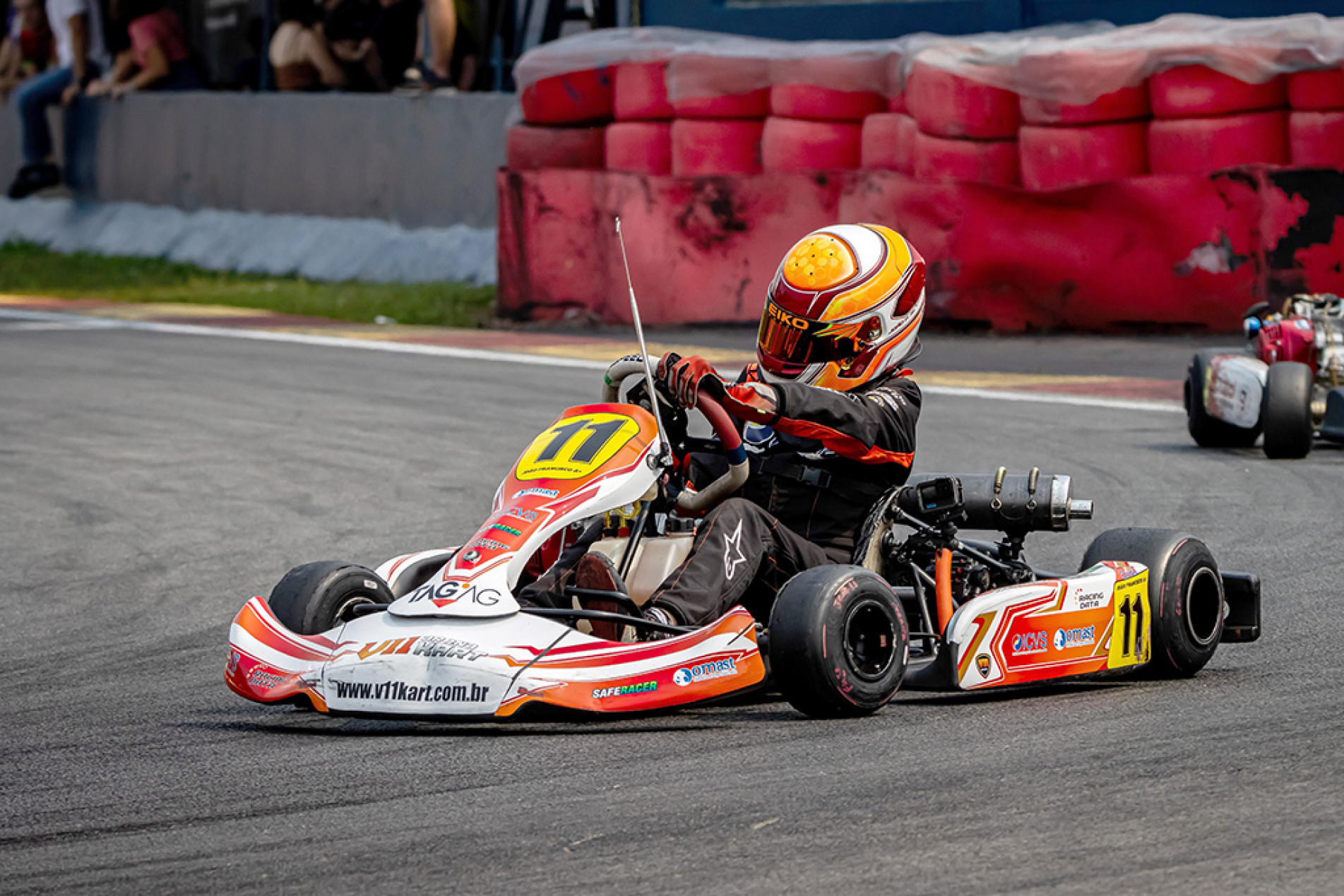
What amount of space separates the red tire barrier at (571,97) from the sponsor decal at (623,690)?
34.2ft

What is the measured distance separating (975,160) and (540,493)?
8.68 m

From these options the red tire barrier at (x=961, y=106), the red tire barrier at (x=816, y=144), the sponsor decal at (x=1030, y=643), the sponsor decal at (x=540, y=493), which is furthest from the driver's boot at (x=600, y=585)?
the red tire barrier at (x=816, y=144)

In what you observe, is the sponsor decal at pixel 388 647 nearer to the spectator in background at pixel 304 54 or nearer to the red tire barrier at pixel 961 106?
the red tire barrier at pixel 961 106

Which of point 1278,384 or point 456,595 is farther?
point 1278,384

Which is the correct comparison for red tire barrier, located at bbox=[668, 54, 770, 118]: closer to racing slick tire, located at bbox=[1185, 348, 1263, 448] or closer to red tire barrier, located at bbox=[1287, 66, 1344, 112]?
red tire barrier, located at bbox=[1287, 66, 1344, 112]

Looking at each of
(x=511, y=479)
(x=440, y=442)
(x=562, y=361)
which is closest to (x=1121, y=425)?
(x=440, y=442)

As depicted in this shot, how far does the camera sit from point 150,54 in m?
21.0

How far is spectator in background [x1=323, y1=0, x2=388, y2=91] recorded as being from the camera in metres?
18.4

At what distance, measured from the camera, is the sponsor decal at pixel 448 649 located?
4.05 meters

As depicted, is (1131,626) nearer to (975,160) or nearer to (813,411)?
(813,411)

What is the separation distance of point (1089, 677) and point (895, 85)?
28.2 feet

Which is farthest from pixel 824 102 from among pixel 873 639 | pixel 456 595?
pixel 456 595

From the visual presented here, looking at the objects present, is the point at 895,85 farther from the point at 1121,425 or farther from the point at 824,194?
the point at 1121,425

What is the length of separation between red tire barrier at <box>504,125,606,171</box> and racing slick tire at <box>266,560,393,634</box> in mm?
9943
